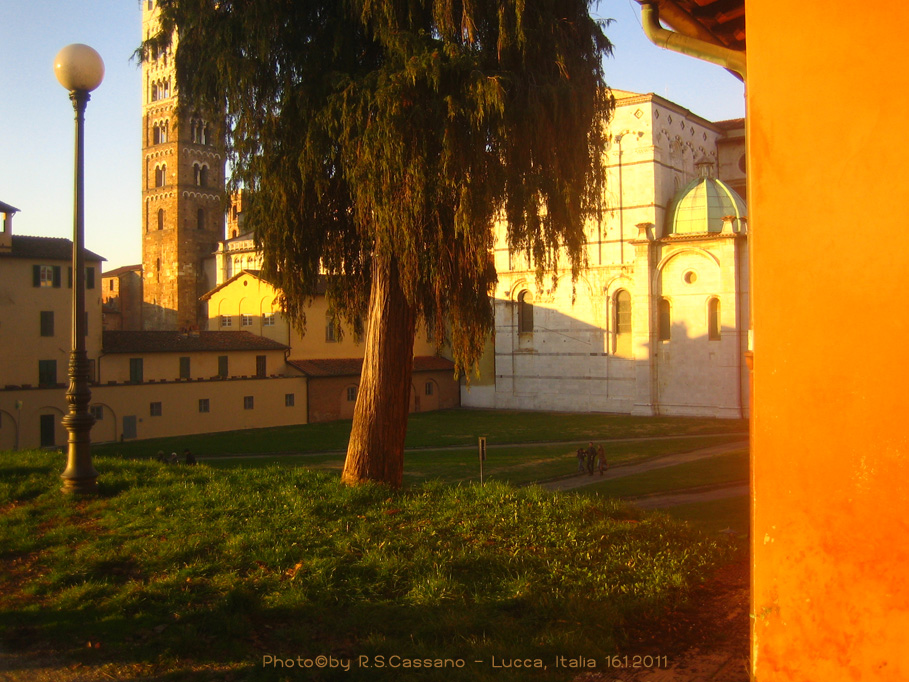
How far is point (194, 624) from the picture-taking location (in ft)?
18.9

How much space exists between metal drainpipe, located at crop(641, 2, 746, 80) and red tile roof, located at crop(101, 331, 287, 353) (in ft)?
123

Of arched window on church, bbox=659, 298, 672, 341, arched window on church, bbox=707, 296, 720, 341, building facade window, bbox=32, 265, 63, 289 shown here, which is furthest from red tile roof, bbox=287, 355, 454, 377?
arched window on church, bbox=707, 296, 720, 341

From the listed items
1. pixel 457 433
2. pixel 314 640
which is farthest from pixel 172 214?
pixel 314 640

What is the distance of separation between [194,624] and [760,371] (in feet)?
14.4

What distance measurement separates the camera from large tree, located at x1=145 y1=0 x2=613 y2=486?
9.20 m

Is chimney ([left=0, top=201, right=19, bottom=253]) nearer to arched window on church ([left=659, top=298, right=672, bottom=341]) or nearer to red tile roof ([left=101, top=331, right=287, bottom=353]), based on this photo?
red tile roof ([left=101, top=331, right=287, bottom=353])

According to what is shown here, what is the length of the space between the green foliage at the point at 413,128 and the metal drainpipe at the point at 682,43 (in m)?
3.37

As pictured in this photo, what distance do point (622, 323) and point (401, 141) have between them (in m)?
38.2

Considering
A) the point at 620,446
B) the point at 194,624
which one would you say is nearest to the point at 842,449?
the point at 194,624

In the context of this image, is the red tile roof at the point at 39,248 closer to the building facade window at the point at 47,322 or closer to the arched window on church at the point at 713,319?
the building facade window at the point at 47,322

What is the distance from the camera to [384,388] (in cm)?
1017

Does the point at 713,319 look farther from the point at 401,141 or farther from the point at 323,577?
the point at 323,577

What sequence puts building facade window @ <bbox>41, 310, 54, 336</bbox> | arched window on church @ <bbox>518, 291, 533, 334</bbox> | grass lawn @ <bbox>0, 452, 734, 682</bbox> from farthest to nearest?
arched window on church @ <bbox>518, 291, 533, 334</bbox>
building facade window @ <bbox>41, 310, 54, 336</bbox>
grass lawn @ <bbox>0, 452, 734, 682</bbox>

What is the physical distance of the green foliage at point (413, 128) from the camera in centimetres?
920
